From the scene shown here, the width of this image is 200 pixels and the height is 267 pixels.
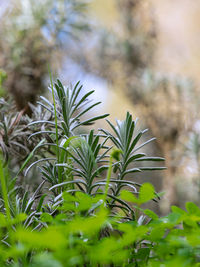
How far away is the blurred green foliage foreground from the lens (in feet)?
0.86

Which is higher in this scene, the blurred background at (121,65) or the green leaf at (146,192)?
the blurred background at (121,65)

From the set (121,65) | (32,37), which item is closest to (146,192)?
(32,37)

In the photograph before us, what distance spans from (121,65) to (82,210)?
224 cm

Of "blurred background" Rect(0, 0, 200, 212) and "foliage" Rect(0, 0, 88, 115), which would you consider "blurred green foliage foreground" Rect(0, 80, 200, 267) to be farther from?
"blurred background" Rect(0, 0, 200, 212)

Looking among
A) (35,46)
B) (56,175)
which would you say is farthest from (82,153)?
(35,46)

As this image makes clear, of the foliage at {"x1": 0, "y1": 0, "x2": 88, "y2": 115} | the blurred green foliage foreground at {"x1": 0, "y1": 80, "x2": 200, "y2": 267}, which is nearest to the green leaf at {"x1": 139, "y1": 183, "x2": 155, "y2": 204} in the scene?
Result: the blurred green foliage foreground at {"x1": 0, "y1": 80, "x2": 200, "y2": 267}

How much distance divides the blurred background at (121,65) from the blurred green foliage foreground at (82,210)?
86cm

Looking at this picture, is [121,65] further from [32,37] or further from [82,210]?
[82,210]

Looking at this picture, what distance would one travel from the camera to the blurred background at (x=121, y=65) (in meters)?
1.51

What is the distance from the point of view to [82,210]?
38cm

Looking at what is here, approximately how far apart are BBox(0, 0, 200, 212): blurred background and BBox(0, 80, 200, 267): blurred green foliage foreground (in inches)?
33.7

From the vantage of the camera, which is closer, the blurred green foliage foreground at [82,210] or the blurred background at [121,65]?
the blurred green foliage foreground at [82,210]

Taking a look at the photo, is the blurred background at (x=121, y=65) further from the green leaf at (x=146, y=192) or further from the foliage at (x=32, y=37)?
the green leaf at (x=146, y=192)

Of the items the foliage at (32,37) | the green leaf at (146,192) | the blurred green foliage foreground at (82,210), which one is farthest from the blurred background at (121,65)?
the green leaf at (146,192)
